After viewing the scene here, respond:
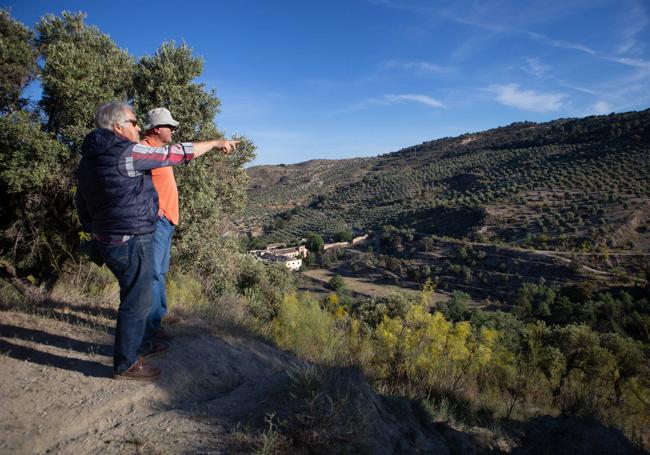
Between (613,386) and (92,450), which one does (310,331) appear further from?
(613,386)

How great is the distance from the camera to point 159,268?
122 inches

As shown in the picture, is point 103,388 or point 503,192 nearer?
point 103,388

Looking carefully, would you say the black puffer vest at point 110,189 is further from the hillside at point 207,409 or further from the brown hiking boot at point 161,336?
the brown hiking boot at point 161,336

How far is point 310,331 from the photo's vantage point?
18.2ft

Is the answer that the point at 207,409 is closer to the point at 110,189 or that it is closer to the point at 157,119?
the point at 110,189

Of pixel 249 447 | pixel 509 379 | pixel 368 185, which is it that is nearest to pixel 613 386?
pixel 509 379

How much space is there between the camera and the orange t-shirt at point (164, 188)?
309cm

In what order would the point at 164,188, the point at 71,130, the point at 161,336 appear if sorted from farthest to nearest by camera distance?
the point at 71,130 < the point at 161,336 < the point at 164,188

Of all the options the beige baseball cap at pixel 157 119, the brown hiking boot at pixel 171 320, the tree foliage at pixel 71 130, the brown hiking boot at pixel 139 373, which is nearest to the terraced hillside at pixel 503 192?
the tree foliage at pixel 71 130

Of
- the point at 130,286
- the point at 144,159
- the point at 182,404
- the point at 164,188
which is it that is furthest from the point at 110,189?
the point at 182,404

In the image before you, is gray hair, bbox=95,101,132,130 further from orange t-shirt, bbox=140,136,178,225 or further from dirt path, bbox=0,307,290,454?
dirt path, bbox=0,307,290,454

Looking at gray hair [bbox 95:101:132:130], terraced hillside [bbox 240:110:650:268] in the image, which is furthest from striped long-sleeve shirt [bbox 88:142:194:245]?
terraced hillside [bbox 240:110:650:268]

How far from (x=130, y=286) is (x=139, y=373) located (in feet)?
2.19

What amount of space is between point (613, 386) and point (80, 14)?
46.2ft
